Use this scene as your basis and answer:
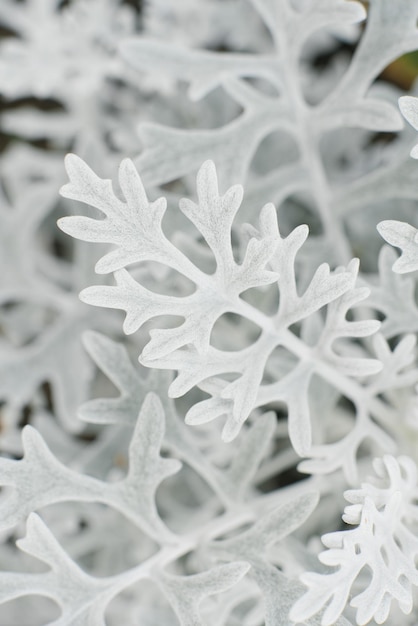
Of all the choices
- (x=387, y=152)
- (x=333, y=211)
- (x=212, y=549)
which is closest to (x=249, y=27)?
(x=387, y=152)

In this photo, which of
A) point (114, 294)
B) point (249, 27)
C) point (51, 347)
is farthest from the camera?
point (249, 27)

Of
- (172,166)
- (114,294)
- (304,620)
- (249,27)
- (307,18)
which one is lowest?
(304,620)

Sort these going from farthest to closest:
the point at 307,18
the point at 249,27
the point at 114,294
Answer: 1. the point at 249,27
2. the point at 307,18
3. the point at 114,294

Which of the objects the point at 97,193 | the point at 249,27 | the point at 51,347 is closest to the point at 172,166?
the point at 97,193

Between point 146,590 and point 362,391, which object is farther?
point 146,590

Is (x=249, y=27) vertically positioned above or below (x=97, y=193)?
above

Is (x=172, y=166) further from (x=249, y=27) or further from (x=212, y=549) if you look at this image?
(x=249, y=27)
